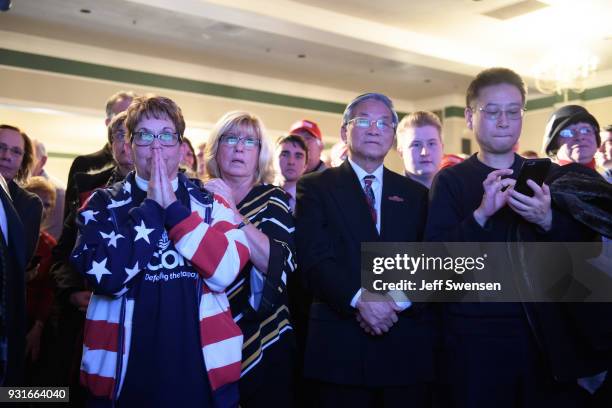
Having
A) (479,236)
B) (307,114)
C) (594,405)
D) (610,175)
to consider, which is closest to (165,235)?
(479,236)

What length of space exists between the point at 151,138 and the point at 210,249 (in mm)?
411

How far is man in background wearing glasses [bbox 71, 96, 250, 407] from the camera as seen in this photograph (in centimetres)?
160

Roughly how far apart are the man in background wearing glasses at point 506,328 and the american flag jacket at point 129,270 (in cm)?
74

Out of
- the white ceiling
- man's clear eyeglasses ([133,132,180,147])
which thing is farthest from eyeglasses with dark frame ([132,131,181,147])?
the white ceiling

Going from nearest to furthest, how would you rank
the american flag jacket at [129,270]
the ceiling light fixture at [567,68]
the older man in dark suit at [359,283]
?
the american flag jacket at [129,270] < the older man in dark suit at [359,283] < the ceiling light fixture at [567,68]

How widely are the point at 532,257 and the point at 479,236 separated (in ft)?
0.61

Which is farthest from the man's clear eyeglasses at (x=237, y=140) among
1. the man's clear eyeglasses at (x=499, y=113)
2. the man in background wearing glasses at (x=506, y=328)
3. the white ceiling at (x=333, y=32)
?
the white ceiling at (x=333, y=32)

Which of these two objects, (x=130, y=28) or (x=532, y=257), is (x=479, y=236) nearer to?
(x=532, y=257)

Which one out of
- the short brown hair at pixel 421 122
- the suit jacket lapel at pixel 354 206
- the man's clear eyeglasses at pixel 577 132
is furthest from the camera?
the short brown hair at pixel 421 122

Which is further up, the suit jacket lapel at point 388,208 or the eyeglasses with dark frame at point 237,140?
the eyeglasses with dark frame at point 237,140

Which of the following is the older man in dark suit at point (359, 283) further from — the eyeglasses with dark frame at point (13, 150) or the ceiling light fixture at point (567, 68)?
the ceiling light fixture at point (567, 68)

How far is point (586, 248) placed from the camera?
1903 mm

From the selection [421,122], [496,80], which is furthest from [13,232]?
[421,122]

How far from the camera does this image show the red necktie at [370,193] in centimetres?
216
